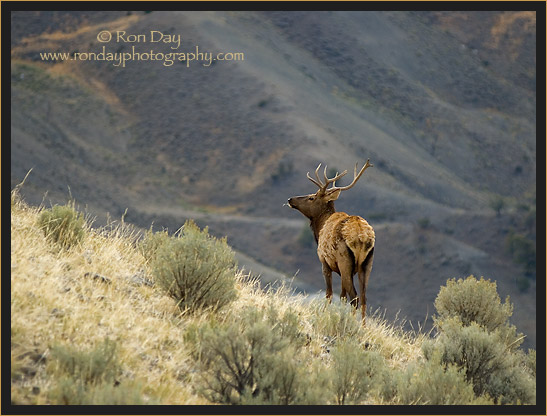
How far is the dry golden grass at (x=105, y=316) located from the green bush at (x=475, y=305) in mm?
867

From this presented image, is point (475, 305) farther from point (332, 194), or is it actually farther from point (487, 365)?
point (332, 194)

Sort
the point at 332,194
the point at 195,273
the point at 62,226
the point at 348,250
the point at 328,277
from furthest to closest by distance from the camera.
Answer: the point at 332,194, the point at 328,277, the point at 348,250, the point at 62,226, the point at 195,273

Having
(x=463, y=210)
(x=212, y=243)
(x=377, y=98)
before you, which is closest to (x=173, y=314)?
(x=212, y=243)

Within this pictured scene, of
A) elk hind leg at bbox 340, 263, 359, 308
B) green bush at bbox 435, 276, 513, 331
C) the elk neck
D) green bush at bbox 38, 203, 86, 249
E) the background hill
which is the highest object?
green bush at bbox 38, 203, 86, 249

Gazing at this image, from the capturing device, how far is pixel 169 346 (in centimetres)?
802

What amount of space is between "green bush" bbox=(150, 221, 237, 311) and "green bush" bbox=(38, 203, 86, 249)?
4.96 ft

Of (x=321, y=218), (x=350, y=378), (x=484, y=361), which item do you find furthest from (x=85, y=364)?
(x=321, y=218)

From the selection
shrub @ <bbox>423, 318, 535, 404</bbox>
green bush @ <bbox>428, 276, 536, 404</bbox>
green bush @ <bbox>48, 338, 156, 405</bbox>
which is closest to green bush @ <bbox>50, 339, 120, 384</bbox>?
green bush @ <bbox>48, 338, 156, 405</bbox>

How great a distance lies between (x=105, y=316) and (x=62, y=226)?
2.46 metres

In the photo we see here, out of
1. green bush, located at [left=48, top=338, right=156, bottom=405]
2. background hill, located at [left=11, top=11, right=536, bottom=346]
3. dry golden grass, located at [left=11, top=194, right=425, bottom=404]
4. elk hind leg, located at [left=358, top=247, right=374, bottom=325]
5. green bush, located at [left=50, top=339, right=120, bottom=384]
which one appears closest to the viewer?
green bush, located at [left=48, top=338, right=156, bottom=405]

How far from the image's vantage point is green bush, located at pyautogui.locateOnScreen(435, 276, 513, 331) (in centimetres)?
1118

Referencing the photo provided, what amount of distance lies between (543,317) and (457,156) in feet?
315

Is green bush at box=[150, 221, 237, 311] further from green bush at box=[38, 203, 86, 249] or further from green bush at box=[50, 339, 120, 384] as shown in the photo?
green bush at box=[50, 339, 120, 384]

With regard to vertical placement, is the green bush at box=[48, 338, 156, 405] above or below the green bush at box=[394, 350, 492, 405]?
above
